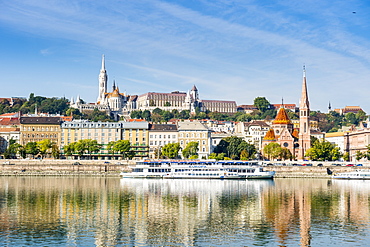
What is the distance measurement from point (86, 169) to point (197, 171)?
15.7m

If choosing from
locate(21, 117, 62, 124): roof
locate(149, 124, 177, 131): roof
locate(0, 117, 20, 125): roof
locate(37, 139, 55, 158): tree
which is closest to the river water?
locate(37, 139, 55, 158): tree

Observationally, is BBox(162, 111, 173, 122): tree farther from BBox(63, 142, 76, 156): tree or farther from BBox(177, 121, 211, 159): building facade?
BBox(63, 142, 76, 156): tree

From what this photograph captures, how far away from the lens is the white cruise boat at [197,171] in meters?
71.2

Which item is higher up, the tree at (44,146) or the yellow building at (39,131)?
the yellow building at (39,131)

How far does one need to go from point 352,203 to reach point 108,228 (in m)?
21.0

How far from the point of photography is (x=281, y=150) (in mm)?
98375

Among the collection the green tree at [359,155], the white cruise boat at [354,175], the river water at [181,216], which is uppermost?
the green tree at [359,155]

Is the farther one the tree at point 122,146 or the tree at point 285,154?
the tree at point 285,154

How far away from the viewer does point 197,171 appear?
71.6m

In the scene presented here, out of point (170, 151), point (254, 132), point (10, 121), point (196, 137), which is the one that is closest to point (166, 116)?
point (254, 132)

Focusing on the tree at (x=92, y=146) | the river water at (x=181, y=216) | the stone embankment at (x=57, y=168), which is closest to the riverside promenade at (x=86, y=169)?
the stone embankment at (x=57, y=168)

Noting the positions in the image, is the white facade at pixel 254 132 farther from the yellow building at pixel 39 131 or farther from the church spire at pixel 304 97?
the yellow building at pixel 39 131

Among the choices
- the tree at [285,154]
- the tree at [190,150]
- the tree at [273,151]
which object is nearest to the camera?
the tree at [190,150]

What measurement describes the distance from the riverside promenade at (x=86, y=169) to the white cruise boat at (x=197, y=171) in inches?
141
